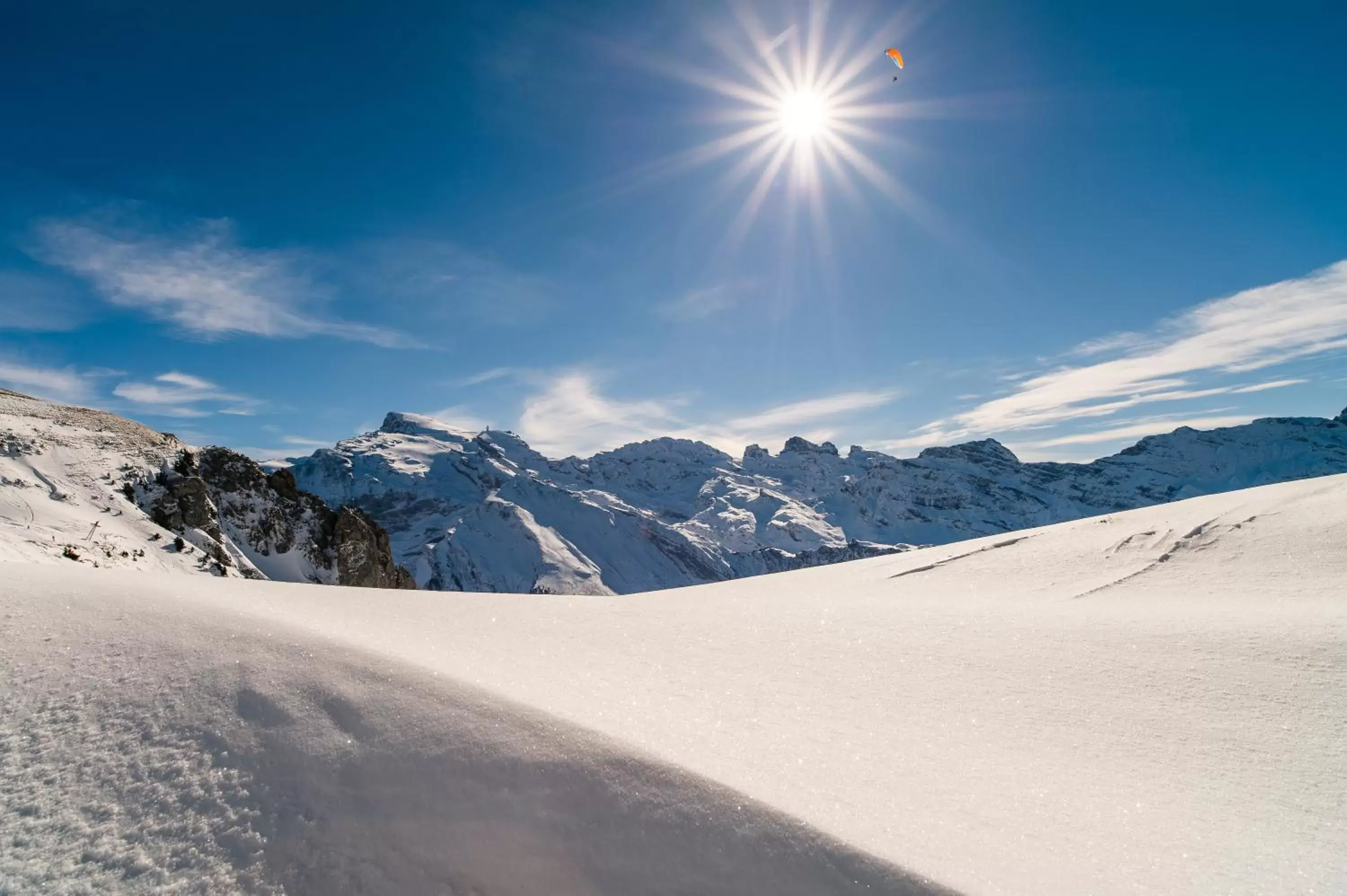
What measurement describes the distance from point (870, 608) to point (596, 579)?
196 metres

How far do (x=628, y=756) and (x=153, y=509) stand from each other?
2362 cm

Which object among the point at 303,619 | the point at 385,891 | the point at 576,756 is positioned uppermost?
the point at 303,619

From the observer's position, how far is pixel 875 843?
→ 2.65 m

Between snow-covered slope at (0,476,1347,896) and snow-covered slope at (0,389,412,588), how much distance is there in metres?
10.0

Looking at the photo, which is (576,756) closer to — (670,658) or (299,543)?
(670,658)

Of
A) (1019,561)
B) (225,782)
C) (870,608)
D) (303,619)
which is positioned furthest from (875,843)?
(1019,561)

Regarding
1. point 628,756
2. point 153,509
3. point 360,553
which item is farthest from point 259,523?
point 628,756

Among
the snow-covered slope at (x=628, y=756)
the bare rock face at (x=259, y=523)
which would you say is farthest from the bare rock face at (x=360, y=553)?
the snow-covered slope at (x=628, y=756)

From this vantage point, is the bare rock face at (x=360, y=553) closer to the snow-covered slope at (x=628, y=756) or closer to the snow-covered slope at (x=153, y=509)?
the snow-covered slope at (x=153, y=509)

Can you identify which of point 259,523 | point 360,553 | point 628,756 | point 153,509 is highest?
point 153,509

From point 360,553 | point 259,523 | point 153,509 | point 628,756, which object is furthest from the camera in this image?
point 360,553

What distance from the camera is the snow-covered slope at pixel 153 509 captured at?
14.5 metres

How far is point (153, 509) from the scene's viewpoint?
19781 mm

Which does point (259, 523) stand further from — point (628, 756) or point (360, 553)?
point (628, 756)
